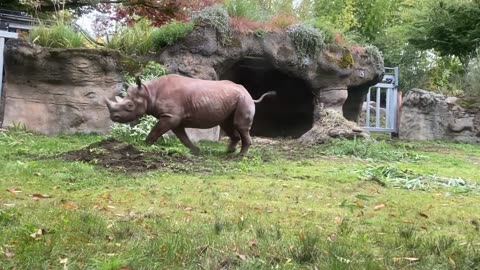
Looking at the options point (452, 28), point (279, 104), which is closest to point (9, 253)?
point (279, 104)

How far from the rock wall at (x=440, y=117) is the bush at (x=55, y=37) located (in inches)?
411

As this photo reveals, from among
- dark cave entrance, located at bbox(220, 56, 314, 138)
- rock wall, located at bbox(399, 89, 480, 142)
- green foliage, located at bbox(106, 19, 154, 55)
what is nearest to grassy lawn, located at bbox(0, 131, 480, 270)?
green foliage, located at bbox(106, 19, 154, 55)

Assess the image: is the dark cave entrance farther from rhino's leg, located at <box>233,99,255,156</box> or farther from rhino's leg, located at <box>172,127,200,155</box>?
rhino's leg, located at <box>172,127,200,155</box>

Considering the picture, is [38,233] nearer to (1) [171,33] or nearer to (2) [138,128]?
(2) [138,128]

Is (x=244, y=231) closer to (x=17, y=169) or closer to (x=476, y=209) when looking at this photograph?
(x=476, y=209)

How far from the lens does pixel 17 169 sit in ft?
19.0

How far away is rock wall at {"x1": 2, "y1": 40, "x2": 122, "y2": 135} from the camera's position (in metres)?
10.6

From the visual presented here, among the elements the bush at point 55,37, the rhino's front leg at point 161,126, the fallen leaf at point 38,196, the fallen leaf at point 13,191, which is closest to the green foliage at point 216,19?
the bush at point 55,37

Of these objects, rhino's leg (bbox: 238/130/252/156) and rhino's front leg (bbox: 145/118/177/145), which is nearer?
rhino's front leg (bbox: 145/118/177/145)

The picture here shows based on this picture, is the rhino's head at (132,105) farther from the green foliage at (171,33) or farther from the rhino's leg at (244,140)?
the green foliage at (171,33)

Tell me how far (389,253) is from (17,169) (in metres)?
4.23

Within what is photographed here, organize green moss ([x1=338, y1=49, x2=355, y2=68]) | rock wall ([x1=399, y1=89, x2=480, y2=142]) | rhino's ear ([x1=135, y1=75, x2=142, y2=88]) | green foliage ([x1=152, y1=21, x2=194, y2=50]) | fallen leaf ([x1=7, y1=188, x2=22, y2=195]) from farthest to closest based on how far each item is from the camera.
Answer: rock wall ([x1=399, y1=89, x2=480, y2=142]), green moss ([x1=338, y1=49, x2=355, y2=68]), green foliage ([x1=152, y1=21, x2=194, y2=50]), rhino's ear ([x1=135, y1=75, x2=142, y2=88]), fallen leaf ([x1=7, y1=188, x2=22, y2=195])

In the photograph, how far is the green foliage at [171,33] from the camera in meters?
11.2

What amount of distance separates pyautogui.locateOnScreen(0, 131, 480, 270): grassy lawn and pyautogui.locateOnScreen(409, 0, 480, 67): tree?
37.6 ft
